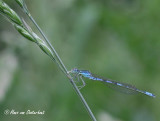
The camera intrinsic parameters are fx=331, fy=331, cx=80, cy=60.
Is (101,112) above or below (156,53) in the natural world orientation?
below

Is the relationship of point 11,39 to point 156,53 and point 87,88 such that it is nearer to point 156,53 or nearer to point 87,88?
point 87,88

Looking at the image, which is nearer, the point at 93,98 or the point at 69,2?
the point at 93,98

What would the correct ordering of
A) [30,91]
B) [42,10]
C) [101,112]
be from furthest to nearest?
[42,10] < [30,91] < [101,112]

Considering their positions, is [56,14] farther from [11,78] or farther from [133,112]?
[133,112]

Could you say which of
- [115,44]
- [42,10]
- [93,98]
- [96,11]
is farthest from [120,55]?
[42,10]

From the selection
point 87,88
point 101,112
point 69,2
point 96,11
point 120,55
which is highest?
point 69,2

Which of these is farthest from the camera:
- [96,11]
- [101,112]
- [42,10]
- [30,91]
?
[42,10]

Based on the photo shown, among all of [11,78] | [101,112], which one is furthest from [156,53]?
[11,78]
